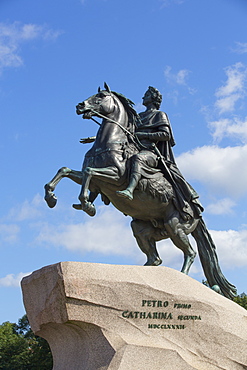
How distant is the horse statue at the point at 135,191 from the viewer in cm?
967

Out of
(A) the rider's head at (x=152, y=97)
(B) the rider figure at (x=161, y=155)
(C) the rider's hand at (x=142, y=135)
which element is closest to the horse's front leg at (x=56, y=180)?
(B) the rider figure at (x=161, y=155)

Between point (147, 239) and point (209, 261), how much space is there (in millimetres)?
1436

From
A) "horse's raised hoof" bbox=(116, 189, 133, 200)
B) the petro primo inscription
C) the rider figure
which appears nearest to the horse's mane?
the rider figure

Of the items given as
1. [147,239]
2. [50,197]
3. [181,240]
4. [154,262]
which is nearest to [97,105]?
[50,197]

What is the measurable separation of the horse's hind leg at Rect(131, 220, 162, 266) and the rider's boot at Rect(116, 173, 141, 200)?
1.46 metres

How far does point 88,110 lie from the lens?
10.3m

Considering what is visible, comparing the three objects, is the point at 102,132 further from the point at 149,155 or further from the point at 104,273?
the point at 104,273

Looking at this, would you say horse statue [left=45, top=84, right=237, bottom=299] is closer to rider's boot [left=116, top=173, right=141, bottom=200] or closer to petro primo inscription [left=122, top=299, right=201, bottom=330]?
rider's boot [left=116, top=173, right=141, bottom=200]

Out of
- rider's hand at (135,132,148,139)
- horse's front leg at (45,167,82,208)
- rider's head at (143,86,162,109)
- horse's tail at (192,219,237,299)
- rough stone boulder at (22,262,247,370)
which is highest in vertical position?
rider's head at (143,86,162,109)

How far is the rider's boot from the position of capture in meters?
9.29

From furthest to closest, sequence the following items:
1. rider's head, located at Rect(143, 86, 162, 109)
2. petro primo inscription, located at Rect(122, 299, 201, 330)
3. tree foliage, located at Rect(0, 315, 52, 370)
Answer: tree foliage, located at Rect(0, 315, 52, 370), rider's head, located at Rect(143, 86, 162, 109), petro primo inscription, located at Rect(122, 299, 201, 330)

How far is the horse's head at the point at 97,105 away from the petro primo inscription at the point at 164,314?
168 inches

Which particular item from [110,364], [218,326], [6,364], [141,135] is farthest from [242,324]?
[6,364]

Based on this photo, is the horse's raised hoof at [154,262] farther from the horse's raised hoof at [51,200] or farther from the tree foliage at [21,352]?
the tree foliage at [21,352]
